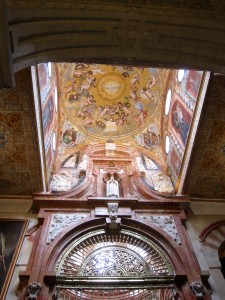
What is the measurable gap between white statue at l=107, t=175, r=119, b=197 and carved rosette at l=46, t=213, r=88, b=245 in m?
1.19

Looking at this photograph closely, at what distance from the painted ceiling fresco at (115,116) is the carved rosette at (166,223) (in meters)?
1.72

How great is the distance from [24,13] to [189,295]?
6.87 m

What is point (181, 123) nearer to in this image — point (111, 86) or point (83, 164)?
point (83, 164)

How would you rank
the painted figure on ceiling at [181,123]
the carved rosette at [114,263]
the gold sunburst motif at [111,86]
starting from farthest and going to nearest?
the gold sunburst motif at [111,86] < the painted figure on ceiling at [181,123] < the carved rosette at [114,263]

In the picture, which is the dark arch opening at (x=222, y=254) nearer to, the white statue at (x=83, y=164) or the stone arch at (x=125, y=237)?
the stone arch at (x=125, y=237)

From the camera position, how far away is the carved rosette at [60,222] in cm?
839

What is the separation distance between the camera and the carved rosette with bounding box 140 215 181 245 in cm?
872

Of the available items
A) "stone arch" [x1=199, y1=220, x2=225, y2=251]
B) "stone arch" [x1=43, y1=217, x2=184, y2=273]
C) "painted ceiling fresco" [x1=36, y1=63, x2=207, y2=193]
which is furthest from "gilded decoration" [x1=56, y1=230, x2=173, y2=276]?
"painted ceiling fresco" [x1=36, y1=63, x2=207, y2=193]

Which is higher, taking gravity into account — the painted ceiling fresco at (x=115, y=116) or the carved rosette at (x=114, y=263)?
the painted ceiling fresco at (x=115, y=116)

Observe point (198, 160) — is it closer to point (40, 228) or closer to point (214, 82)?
point (214, 82)

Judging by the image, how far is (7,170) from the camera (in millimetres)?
9234

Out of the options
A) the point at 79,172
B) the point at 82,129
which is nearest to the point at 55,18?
the point at 79,172

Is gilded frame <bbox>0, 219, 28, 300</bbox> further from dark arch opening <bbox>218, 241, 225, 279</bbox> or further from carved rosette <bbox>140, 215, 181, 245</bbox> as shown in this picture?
dark arch opening <bbox>218, 241, 225, 279</bbox>

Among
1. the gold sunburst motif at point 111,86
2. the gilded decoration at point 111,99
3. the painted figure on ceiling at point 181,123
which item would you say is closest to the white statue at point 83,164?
the gilded decoration at point 111,99
